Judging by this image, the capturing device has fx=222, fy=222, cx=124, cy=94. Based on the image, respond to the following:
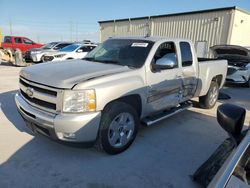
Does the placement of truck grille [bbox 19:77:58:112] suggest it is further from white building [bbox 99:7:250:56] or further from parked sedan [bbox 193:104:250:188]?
white building [bbox 99:7:250:56]

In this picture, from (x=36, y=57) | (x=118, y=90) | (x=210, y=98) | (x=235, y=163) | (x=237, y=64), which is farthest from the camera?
(x=36, y=57)

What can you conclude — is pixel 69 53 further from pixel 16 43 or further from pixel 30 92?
pixel 30 92

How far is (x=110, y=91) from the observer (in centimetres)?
309

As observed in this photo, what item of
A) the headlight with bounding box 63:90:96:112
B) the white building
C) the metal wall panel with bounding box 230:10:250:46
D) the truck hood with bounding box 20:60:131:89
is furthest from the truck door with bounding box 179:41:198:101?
the metal wall panel with bounding box 230:10:250:46

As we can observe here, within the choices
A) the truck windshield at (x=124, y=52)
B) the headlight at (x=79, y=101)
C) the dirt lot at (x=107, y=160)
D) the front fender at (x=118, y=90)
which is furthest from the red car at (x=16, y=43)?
the headlight at (x=79, y=101)

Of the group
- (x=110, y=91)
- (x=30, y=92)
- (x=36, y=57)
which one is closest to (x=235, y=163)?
(x=110, y=91)

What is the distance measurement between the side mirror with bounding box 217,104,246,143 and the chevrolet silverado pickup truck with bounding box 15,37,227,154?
1589 mm

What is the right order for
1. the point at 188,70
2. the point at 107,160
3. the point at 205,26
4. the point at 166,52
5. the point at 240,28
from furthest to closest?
1. the point at 205,26
2. the point at 240,28
3. the point at 188,70
4. the point at 166,52
5. the point at 107,160

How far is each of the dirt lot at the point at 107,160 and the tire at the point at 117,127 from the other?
0.17 m

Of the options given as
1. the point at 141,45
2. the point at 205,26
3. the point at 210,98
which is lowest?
the point at 210,98

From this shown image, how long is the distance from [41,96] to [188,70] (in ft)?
9.92

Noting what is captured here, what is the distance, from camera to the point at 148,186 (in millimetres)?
2809

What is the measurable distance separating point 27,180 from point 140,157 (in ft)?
5.30

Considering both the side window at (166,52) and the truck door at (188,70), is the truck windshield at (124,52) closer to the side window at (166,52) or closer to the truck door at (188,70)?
the side window at (166,52)
